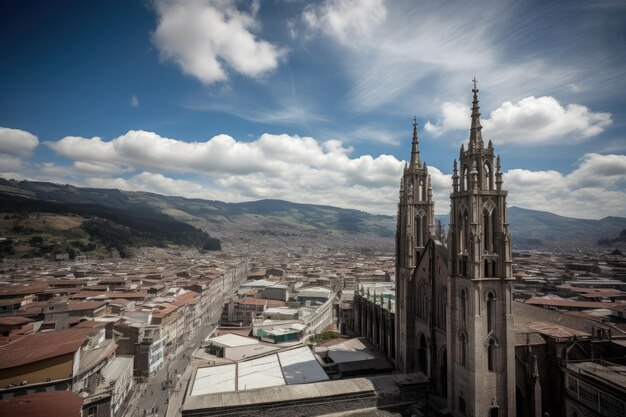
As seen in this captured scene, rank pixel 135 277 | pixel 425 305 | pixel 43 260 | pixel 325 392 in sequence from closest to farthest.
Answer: pixel 325 392 < pixel 425 305 < pixel 135 277 < pixel 43 260

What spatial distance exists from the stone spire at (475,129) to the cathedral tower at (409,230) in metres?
10.3

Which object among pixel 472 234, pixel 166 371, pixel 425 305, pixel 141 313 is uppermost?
pixel 472 234

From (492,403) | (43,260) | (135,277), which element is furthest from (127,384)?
(43,260)

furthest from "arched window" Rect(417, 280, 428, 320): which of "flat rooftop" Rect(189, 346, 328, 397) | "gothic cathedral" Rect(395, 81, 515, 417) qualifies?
"flat rooftop" Rect(189, 346, 328, 397)

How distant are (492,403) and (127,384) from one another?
38.7 metres

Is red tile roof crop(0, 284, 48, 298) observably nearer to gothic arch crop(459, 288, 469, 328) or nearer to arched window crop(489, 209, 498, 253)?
gothic arch crop(459, 288, 469, 328)

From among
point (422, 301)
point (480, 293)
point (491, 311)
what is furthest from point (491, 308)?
point (422, 301)

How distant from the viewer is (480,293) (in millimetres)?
24984

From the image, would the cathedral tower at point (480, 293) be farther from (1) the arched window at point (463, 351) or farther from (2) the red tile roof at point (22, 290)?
(2) the red tile roof at point (22, 290)

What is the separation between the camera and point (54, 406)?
79.9ft

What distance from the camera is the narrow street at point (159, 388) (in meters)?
39.7

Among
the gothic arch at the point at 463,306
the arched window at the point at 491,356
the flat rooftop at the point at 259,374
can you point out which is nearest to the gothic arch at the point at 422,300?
the gothic arch at the point at 463,306

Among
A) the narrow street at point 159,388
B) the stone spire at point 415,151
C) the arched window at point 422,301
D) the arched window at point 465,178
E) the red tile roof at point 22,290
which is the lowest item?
the narrow street at point 159,388

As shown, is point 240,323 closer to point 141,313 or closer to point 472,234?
point 141,313
